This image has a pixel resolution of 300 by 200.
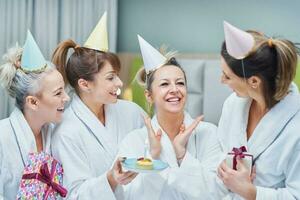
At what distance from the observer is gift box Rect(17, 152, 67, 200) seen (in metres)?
1.70

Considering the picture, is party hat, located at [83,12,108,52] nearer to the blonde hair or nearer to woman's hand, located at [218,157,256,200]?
the blonde hair

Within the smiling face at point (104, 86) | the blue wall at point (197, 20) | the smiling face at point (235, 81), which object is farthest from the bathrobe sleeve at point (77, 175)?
the blue wall at point (197, 20)

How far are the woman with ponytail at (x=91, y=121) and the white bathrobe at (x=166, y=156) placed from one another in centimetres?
8

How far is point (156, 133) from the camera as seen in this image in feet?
5.93

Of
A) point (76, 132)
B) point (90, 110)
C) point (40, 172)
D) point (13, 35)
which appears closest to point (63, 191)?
point (40, 172)

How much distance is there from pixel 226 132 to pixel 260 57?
368 millimetres

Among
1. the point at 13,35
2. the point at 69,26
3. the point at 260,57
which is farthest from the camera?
the point at 69,26

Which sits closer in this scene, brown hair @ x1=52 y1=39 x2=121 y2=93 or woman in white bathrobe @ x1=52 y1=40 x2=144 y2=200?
woman in white bathrobe @ x1=52 y1=40 x2=144 y2=200

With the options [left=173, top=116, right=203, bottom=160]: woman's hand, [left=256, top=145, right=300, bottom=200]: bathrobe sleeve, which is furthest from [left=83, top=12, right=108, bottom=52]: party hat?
[left=256, top=145, right=300, bottom=200]: bathrobe sleeve

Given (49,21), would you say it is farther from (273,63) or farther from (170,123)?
(273,63)

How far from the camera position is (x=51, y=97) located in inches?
71.6

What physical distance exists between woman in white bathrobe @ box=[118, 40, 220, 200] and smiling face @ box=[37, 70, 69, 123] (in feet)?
0.95

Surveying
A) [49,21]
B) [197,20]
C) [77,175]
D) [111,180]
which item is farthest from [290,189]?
[49,21]

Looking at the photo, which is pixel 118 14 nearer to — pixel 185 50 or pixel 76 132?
pixel 185 50
